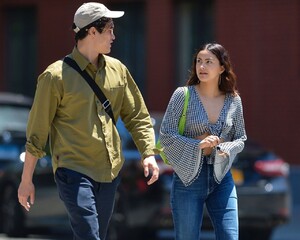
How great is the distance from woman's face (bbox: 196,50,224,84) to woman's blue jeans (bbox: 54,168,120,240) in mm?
869

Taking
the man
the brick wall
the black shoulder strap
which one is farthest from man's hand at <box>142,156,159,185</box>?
the brick wall

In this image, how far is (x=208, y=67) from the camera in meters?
6.41

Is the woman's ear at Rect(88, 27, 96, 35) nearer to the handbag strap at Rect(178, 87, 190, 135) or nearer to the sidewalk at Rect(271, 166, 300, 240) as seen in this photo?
the handbag strap at Rect(178, 87, 190, 135)

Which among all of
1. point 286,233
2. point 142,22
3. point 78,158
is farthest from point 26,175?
point 142,22

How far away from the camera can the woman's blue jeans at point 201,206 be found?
624cm

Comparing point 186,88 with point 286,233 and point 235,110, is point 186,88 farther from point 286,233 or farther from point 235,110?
point 286,233

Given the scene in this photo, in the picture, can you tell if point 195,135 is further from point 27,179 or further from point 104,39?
point 27,179

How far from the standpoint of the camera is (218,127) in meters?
6.35

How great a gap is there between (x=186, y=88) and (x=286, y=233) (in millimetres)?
7423

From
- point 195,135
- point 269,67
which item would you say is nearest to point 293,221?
point 269,67

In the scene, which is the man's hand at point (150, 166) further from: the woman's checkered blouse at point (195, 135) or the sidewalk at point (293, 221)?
the sidewalk at point (293, 221)

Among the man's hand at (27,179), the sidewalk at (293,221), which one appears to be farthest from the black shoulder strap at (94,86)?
the sidewalk at (293,221)

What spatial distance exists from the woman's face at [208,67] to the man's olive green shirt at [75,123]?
1.95 ft

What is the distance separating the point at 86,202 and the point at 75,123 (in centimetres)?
49
